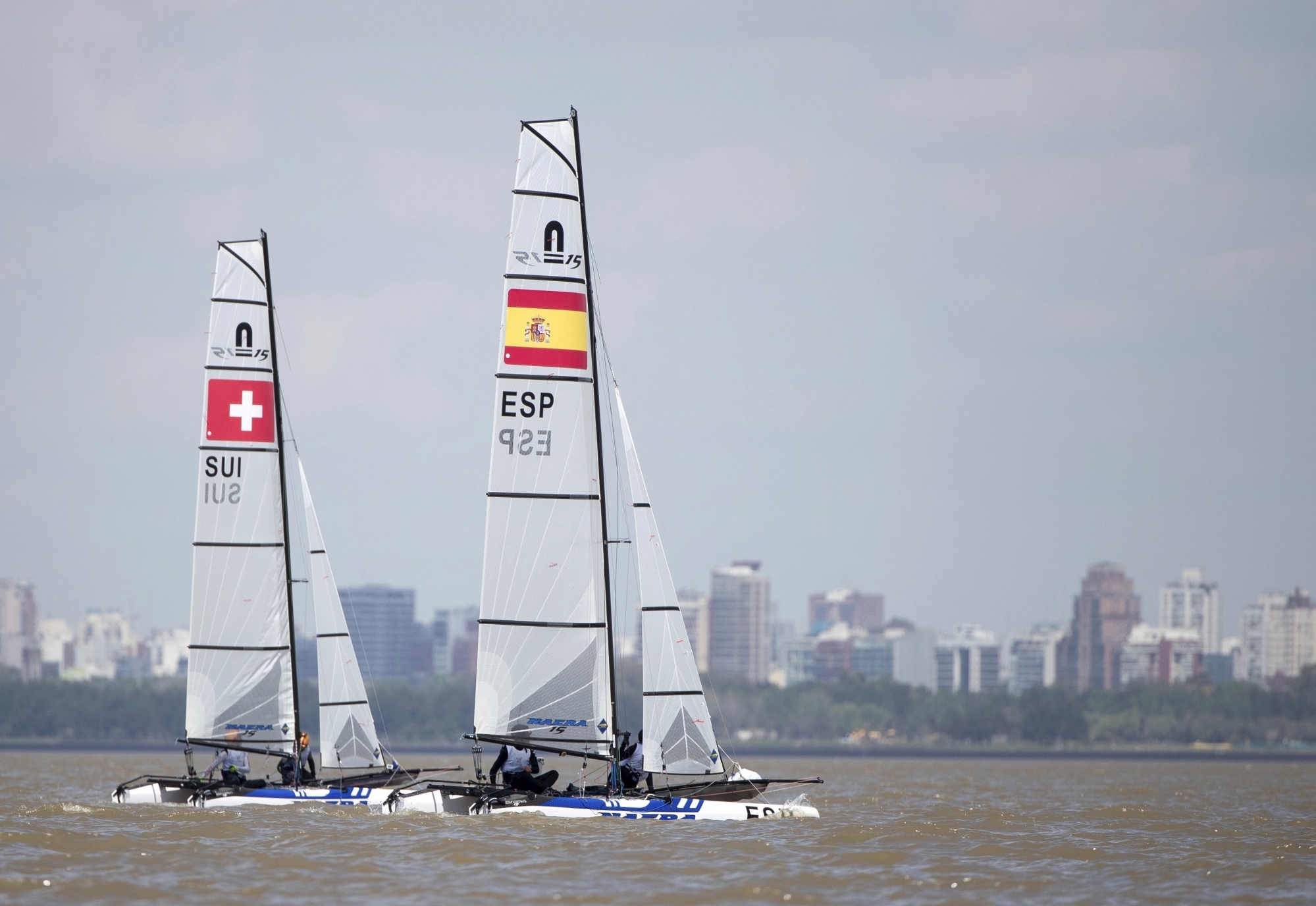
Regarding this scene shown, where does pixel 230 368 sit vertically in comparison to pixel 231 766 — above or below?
above

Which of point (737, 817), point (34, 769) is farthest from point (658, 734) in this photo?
point (34, 769)

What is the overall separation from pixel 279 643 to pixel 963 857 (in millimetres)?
16096

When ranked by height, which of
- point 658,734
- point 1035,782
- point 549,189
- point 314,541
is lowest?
point 1035,782

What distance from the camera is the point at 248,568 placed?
128ft

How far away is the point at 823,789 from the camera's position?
60938 mm

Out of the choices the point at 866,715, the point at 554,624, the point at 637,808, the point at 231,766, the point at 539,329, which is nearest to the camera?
the point at 637,808

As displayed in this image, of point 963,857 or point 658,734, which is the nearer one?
point 963,857

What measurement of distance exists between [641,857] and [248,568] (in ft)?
46.8

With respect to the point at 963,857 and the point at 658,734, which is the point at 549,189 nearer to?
the point at 658,734

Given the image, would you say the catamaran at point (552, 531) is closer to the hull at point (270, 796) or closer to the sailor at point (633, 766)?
the sailor at point (633, 766)

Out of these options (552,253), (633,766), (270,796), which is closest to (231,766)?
(270,796)

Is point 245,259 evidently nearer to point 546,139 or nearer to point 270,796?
point 546,139

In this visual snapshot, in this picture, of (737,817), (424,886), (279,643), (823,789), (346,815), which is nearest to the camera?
(424,886)

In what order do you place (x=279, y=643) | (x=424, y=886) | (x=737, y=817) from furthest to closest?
(x=279, y=643) → (x=737, y=817) → (x=424, y=886)
